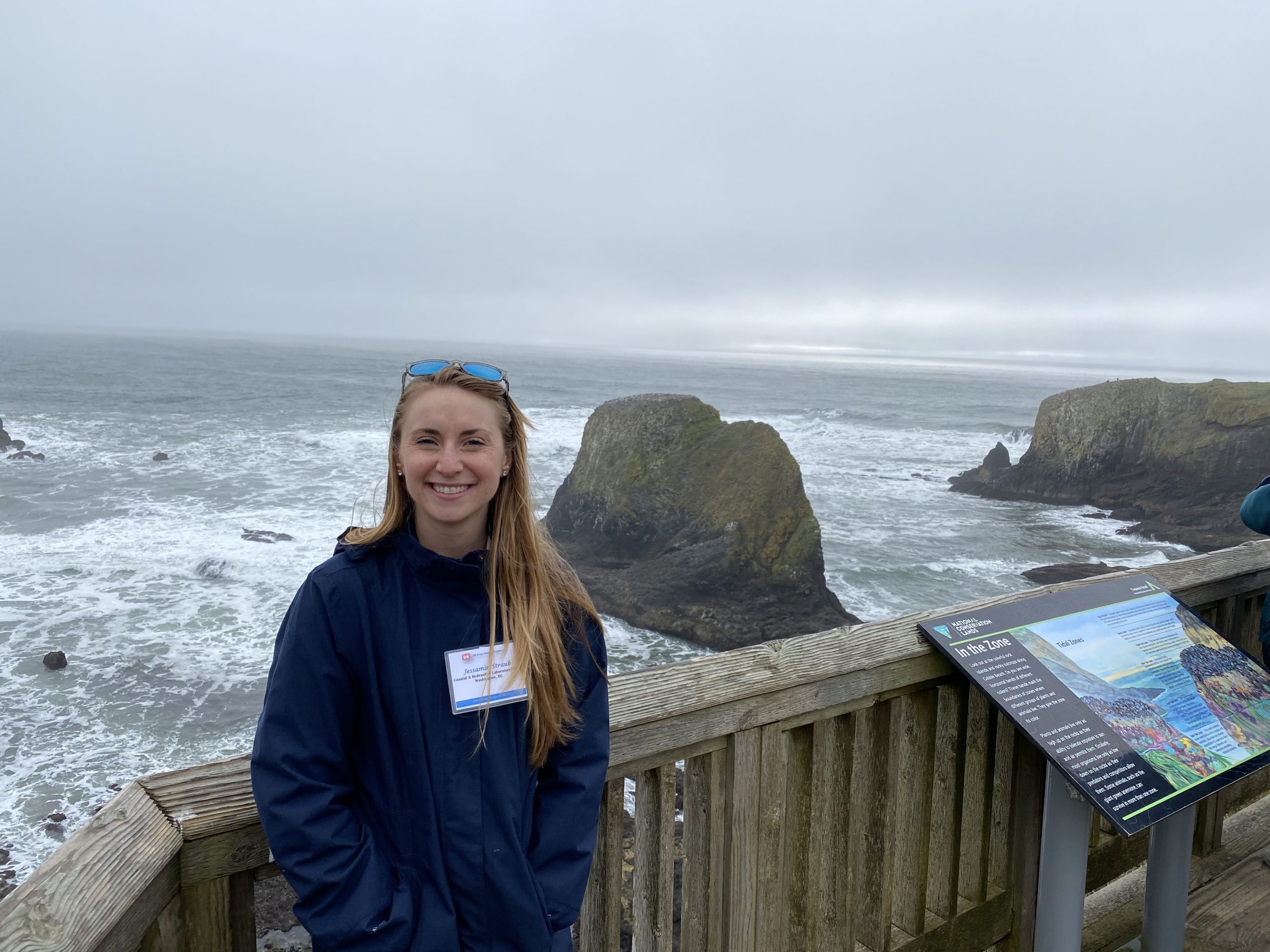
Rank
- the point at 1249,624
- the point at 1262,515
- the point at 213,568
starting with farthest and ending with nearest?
the point at 213,568, the point at 1249,624, the point at 1262,515

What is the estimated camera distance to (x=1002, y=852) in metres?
2.75

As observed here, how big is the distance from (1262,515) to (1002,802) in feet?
5.03

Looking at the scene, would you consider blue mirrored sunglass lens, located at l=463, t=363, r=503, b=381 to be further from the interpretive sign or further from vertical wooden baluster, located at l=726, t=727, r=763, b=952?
the interpretive sign

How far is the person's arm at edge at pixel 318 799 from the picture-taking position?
1405mm

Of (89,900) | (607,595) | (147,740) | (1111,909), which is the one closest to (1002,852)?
(1111,909)

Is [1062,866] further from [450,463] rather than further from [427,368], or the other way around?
[427,368]

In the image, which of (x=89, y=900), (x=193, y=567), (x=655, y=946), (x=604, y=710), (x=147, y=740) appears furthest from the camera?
(x=193, y=567)

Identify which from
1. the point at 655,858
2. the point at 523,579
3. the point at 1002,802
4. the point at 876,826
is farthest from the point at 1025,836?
the point at 523,579

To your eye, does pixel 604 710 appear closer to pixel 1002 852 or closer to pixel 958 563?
pixel 1002 852

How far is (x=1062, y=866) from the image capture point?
2416 mm

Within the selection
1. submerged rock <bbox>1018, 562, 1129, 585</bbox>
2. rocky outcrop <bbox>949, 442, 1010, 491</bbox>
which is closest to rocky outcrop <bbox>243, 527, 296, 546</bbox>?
submerged rock <bbox>1018, 562, 1129, 585</bbox>

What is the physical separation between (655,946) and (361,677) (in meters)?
1.12

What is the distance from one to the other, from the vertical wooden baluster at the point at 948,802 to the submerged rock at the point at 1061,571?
2293 centimetres

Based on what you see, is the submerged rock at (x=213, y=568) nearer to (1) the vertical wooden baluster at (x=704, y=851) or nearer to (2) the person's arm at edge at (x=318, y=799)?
(1) the vertical wooden baluster at (x=704, y=851)
